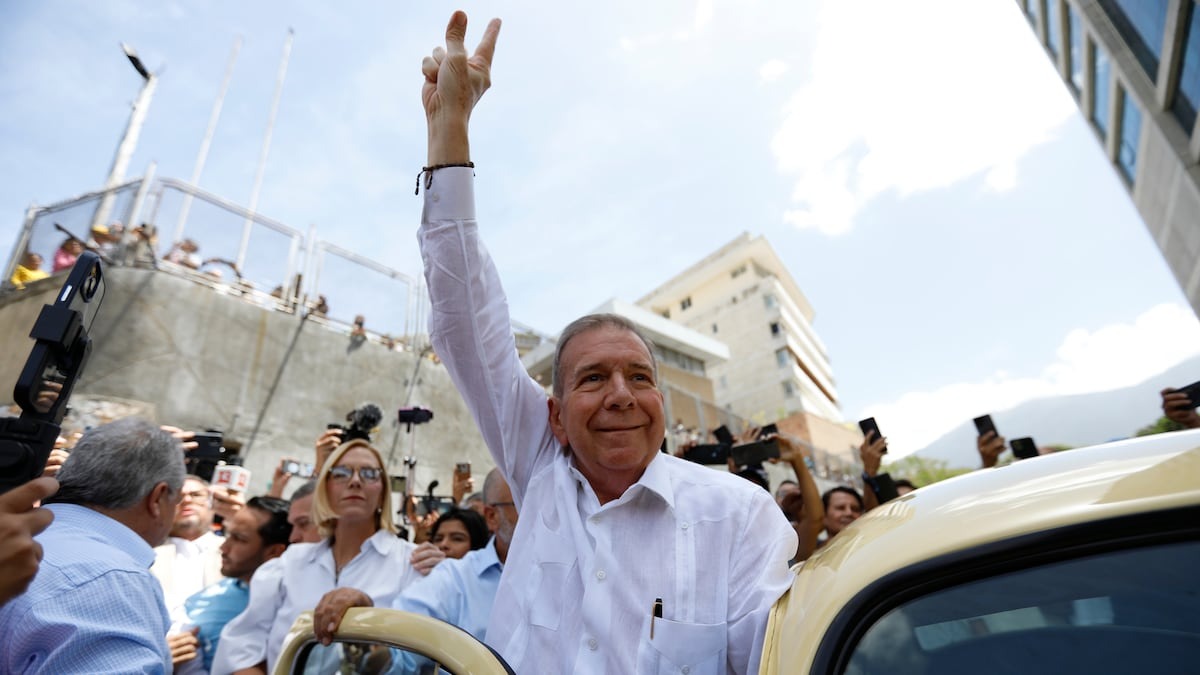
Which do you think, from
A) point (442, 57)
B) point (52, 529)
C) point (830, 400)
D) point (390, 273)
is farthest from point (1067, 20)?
point (830, 400)

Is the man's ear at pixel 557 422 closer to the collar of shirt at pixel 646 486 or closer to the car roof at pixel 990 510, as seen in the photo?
the collar of shirt at pixel 646 486

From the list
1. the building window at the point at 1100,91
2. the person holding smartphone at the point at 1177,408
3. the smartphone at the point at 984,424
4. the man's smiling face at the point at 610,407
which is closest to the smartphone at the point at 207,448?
the man's smiling face at the point at 610,407

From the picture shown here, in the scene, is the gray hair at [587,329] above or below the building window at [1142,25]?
below

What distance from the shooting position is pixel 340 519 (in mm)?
3188

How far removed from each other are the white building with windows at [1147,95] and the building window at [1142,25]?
0.02 m

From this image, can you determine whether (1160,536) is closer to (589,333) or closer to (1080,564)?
(1080,564)

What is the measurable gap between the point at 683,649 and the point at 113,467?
2029 millimetres

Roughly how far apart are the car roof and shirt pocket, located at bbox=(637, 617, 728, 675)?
201mm

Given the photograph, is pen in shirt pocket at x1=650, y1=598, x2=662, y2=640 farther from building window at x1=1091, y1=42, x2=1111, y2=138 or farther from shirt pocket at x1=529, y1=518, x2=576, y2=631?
building window at x1=1091, y1=42, x2=1111, y2=138

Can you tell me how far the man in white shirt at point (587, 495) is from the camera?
145 centimetres

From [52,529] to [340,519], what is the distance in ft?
4.68

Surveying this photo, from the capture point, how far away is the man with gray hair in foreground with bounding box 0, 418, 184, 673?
158cm

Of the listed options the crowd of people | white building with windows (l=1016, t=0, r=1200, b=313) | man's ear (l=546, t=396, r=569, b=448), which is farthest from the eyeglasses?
white building with windows (l=1016, t=0, r=1200, b=313)

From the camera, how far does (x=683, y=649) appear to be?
54.5 inches
